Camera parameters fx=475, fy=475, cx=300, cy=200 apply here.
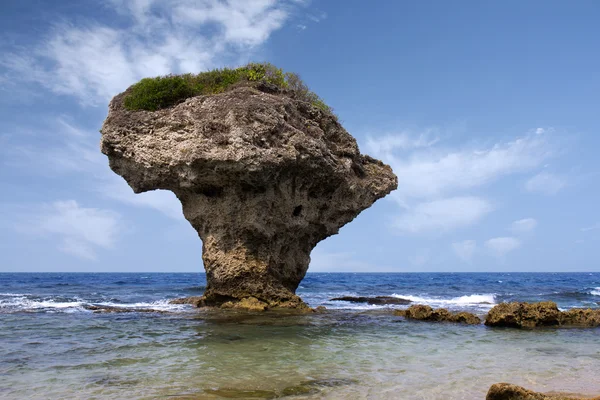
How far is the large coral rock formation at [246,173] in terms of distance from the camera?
1472 centimetres

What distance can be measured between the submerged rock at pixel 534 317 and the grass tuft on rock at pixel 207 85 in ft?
31.7

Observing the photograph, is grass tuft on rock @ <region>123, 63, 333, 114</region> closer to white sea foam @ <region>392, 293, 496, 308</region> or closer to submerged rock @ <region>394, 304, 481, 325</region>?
submerged rock @ <region>394, 304, 481, 325</region>

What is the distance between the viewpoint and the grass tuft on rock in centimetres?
1653

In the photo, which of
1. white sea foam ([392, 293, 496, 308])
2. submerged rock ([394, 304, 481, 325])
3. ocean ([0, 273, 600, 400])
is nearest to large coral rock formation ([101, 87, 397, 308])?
ocean ([0, 273, 600, 400])

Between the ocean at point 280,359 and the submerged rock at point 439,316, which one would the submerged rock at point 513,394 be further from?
the submerged rock at point 439,316

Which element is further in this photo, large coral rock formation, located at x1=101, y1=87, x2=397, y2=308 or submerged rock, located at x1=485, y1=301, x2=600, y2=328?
large coral rock formation, located at x1=101, y1=87, x2=397, y2=308

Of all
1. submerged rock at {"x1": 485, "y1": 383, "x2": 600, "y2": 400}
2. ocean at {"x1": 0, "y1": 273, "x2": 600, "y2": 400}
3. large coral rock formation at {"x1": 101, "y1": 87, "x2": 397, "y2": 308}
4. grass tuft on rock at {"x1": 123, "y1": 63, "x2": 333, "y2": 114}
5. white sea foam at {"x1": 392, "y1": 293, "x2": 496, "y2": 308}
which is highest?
grass tuft on rock at {"x1": 123, "y1": 63, "x2": 333, "y2": 114}

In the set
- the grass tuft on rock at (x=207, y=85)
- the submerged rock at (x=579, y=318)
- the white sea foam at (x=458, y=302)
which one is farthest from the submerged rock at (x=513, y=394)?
the white sea foam at (x=458, y=302)

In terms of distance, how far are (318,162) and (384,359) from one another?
817 centimetres

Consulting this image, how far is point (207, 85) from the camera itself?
17.8 metres

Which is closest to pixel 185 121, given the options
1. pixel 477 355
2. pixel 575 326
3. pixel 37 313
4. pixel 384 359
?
pixel 37 313

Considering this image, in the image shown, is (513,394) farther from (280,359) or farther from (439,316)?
(439,316)

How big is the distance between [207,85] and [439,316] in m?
11.6

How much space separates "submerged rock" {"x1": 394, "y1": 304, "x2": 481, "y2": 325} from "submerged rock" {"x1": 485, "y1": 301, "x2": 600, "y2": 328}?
0.55m
